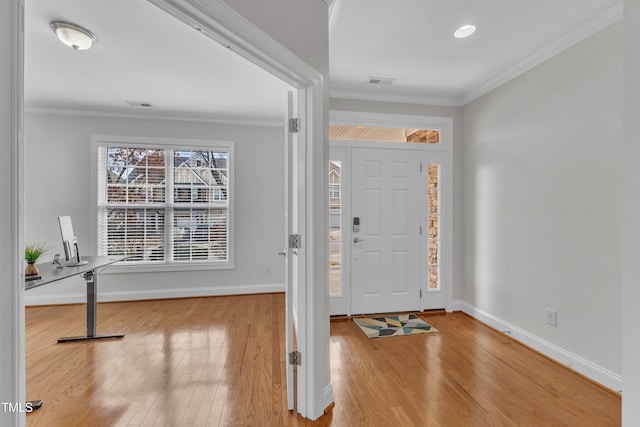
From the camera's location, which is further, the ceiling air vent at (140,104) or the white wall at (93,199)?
the white wall at (93,199)

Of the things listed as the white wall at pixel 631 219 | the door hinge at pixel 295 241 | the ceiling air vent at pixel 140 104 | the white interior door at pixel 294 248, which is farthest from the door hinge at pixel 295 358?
the ceiling air vent at pixel 140 104

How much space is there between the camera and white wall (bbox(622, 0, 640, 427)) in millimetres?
1155

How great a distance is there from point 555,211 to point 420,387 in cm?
186

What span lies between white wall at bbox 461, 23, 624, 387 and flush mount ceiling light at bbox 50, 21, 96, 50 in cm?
376

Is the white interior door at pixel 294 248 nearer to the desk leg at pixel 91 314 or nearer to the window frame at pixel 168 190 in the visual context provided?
the desk leg at pixel 91 314

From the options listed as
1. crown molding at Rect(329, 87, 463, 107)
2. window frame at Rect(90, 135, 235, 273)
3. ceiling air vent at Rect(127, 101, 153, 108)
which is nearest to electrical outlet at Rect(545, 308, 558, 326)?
crown molding at Rect(329, 87, 463, 107)

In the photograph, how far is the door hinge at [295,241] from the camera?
189 centimetres

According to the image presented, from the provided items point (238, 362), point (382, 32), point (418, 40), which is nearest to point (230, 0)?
point (382, 32)

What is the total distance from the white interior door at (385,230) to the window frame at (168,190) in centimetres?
197

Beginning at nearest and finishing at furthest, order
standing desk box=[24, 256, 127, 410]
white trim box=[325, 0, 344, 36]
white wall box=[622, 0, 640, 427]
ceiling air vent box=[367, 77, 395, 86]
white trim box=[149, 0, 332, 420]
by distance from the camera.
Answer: white wall box=[622, 0, 640, 427], white trim box=[149, 0, 332, 420], white trim box=[325, 0, 344, 36], standing desk box=[24, 256, 127, 410], ceiling air vent box=[367, 77, 395, 86]

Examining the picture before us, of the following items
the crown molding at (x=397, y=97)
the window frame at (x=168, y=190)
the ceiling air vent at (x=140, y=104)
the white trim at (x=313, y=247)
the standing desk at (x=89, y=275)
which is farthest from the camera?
the window frame at (x=168, y=190)

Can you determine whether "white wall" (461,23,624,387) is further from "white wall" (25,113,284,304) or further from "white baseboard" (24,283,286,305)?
"white baseboard" (24,283,286,305)

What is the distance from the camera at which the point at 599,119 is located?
226 cm

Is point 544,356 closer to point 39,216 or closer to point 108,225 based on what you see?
point 108,225
